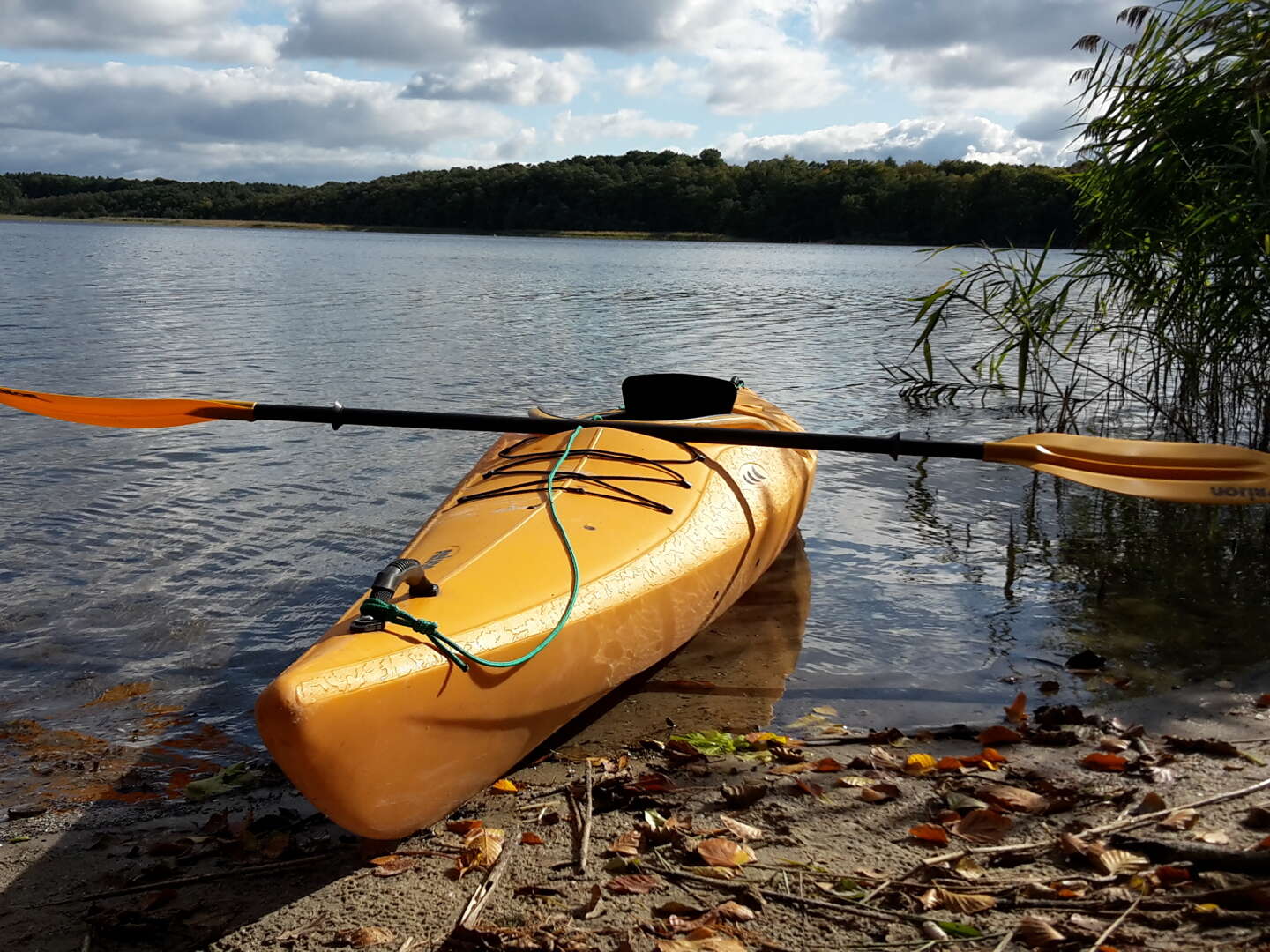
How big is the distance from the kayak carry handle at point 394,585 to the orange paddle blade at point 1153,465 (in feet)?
6.89

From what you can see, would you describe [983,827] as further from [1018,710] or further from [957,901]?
[1018,710]

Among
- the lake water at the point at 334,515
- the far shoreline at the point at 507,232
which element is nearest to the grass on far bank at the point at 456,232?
the far shoreline at the point at 507,232

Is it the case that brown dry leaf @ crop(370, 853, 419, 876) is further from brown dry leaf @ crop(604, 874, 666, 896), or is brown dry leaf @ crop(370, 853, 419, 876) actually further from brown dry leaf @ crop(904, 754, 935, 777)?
brown dry leaf @ crop(904, 754, 935, 777)

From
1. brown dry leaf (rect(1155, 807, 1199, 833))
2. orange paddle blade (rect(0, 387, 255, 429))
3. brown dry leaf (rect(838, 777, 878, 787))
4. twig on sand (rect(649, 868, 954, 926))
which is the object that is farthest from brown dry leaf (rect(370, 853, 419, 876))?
orange paddle blade (rect(0, 387, 255, 429))

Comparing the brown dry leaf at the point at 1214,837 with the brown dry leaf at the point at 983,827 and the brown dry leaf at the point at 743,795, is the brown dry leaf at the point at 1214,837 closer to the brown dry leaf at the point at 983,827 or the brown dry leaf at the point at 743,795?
the brown dry leaf at the point at 983,827

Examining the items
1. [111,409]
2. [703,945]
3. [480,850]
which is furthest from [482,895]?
[111,409]

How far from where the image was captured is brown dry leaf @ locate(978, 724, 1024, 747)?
3369 millimetres

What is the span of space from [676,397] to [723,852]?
3.07 meters

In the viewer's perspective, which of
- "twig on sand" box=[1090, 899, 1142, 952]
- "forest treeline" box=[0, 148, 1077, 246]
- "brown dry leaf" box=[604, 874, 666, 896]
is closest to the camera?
"twig on sand" box=[1090, 899, 1142, 952]

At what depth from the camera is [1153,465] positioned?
155 inches

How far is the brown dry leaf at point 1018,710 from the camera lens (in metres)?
3.63

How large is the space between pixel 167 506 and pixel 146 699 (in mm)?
2766

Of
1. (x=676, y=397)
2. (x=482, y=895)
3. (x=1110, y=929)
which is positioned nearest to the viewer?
(x=1110, y=929)

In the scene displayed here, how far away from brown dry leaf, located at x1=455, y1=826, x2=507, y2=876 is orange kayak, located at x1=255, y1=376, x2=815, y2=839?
12 cm
